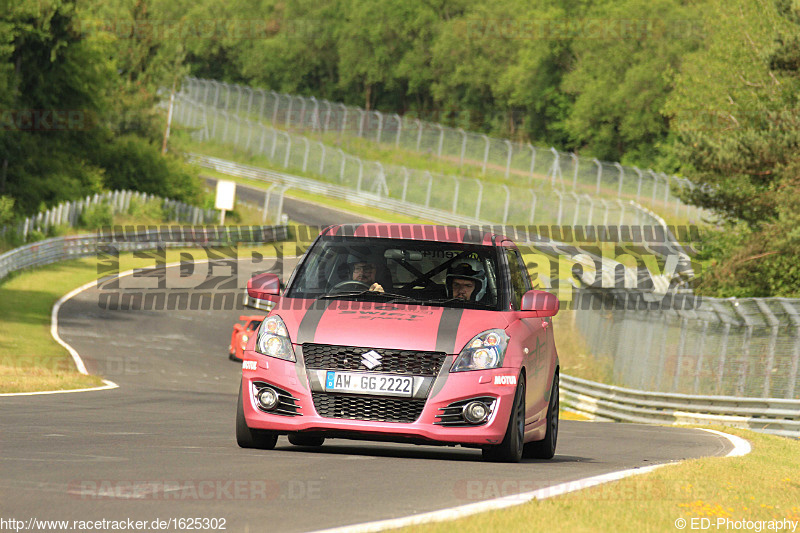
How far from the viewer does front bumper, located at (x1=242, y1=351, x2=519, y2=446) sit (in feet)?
28.3

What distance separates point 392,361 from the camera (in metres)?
8.62

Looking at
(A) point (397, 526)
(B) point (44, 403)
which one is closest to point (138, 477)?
(A) point (397, 526)

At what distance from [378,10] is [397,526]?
11518 centimetres

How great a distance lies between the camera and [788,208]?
115 feet

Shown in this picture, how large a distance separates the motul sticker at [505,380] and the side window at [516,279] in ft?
3.05

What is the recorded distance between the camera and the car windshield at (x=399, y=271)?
31.2ft

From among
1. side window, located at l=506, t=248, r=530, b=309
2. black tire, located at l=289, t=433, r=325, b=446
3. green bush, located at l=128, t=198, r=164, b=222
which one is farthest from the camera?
green bush, located at l=128, t=198, r=164, b=222

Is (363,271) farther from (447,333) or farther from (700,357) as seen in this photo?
(700,357)

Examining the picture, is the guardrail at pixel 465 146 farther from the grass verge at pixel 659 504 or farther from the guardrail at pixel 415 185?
the grass verge at pixel 659 504

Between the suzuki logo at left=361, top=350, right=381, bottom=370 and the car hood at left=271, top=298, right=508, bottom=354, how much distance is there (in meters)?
0.06

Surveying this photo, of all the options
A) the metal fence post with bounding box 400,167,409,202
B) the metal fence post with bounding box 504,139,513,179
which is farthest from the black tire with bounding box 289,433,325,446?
the metal fence post with bounding box 504,139,513,179

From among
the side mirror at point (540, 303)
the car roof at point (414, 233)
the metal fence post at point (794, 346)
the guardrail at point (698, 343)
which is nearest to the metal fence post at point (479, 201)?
the guardrail at point (698, 343)

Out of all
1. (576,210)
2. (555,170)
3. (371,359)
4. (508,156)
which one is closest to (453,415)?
(371,359)

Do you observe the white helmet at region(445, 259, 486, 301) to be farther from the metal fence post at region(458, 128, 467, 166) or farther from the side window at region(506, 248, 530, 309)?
the metal fence post at region(458, 128, 467, 166)
